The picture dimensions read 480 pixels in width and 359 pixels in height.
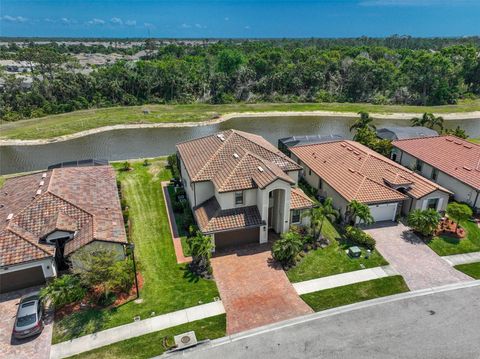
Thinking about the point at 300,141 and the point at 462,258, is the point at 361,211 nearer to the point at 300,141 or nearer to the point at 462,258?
the point at 462,258

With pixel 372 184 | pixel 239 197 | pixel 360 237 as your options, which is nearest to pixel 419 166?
pixel 372 184

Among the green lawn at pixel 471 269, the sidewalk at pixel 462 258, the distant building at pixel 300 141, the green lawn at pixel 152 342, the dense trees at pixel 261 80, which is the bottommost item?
the green lawn at pixel 152 342

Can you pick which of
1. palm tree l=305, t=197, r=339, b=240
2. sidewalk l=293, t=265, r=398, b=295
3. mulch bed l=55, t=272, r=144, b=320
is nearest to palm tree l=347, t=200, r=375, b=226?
palm tree l=305, t=197, r=339, b=240

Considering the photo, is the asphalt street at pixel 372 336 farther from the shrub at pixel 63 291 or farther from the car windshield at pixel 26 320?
the car windshield at pixel 26 320

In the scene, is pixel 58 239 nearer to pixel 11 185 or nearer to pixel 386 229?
pixel 11 185

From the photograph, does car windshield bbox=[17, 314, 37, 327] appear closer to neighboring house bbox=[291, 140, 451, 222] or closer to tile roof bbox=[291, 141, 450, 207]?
neighboring house bbox=[291, 140, 451, 222]

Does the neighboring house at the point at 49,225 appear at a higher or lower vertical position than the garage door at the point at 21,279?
higher

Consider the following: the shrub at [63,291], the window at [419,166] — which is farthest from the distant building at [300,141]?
the shrub at [63,291]
